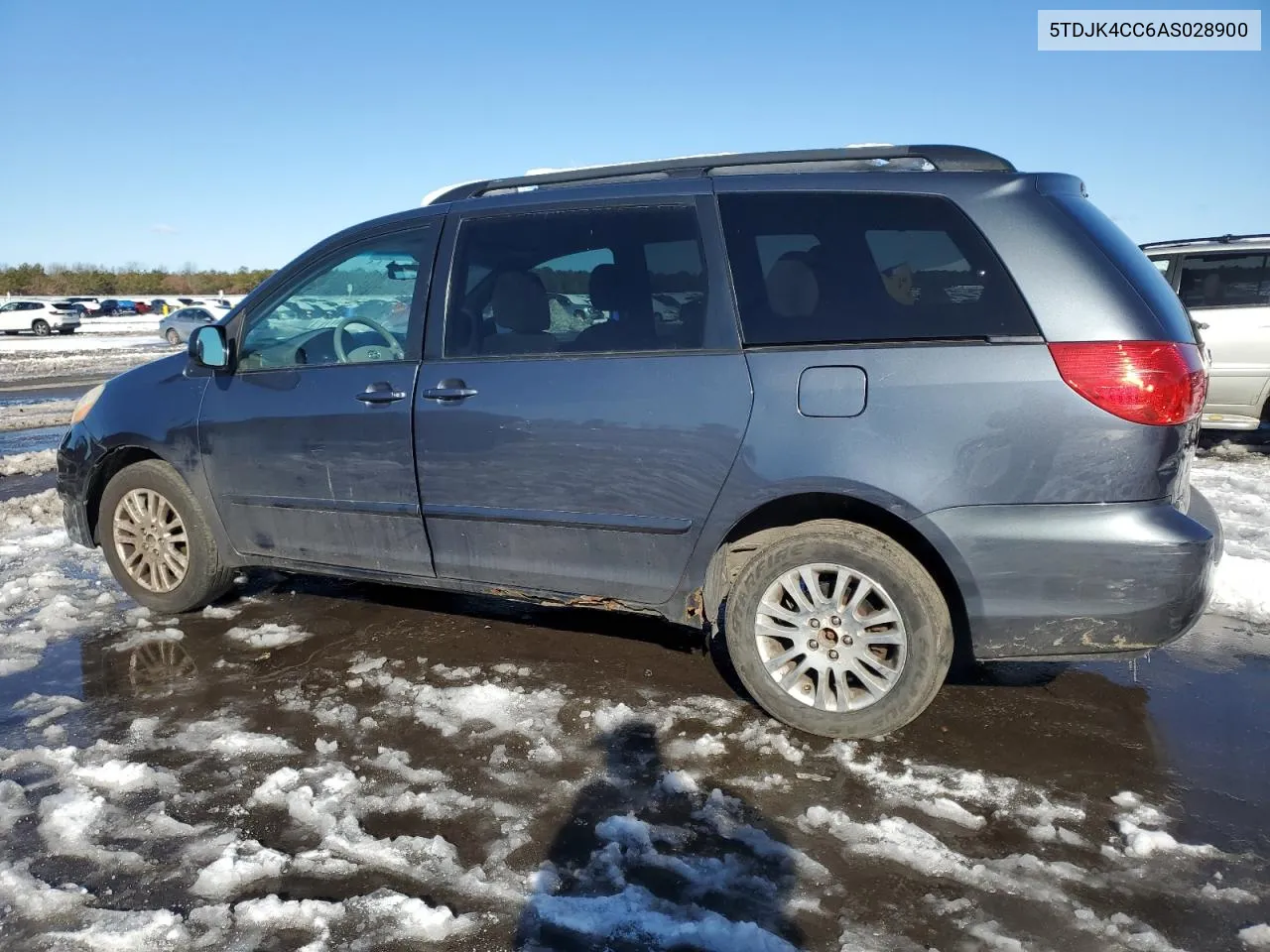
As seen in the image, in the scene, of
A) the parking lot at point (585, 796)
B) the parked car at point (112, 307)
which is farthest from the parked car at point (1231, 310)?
the parked car at point (112, 307)

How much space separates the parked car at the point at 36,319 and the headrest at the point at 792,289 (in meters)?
42.5

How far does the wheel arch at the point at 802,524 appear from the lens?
3129mm

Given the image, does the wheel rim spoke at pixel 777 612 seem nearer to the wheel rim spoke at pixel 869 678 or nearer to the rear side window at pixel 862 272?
the wheel rim spoke at pixel 869 678

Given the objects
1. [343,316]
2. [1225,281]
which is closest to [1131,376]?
[343,316]

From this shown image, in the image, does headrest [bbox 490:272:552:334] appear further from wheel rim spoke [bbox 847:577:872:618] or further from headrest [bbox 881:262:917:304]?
wheel rim spoke [bbox 847:577:872:618]

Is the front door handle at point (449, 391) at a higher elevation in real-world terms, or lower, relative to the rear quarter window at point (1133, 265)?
lower

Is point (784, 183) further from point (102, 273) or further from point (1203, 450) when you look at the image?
point (102, 273)

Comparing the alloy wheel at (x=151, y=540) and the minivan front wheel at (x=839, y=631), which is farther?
the alloy wheel at (x=151, y=540)

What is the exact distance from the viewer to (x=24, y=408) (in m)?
12.8

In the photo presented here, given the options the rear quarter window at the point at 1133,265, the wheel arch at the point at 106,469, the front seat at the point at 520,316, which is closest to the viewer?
the rear quarter window at the point at 1133,265

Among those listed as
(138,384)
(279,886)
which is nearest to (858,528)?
(279,886)

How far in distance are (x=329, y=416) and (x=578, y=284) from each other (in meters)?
1.23

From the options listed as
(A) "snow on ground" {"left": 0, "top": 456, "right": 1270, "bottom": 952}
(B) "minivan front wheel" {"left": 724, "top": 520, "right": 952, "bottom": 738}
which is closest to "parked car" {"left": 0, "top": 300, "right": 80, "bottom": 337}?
(A) "snow on ground" {"left": 0, "top": 456, "right": 1270, "bottom": 952}

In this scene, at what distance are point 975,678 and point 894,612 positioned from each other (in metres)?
0.93
